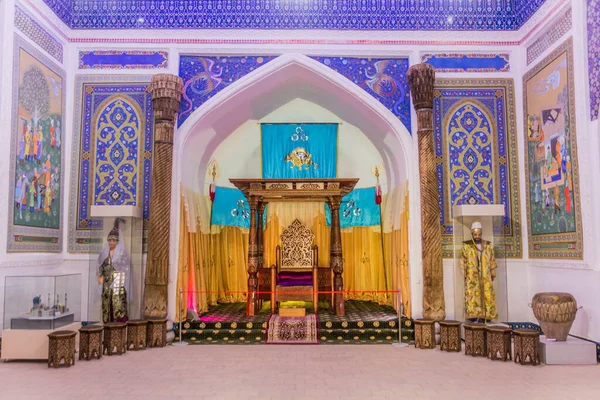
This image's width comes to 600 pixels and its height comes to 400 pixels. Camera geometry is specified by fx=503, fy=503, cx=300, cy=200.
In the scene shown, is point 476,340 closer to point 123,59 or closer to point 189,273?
point 189,273

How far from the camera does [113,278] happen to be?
719 cm

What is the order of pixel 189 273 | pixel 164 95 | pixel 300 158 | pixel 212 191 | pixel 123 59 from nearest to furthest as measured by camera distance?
pixel 164 95 < pixel 123 59 < pixel 189 273 < pixel 212 191 < pixel 300 158

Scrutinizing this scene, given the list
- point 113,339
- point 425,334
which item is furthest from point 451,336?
point 113,339

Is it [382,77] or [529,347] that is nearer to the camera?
[529,347]

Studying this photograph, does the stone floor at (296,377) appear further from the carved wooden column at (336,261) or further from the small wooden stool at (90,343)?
the carved wooden column at (336,261)

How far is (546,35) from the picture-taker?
732cm

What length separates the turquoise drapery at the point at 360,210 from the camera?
1051 cm

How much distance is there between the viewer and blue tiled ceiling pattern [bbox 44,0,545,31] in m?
8.12

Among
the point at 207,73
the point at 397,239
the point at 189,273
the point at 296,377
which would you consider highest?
the point at 207,73

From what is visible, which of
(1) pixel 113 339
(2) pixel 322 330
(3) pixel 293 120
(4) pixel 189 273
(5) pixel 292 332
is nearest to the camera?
(1) pixel 113 339

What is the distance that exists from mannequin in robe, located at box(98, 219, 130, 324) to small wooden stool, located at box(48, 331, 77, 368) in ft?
4.05

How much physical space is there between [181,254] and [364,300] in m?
4.29

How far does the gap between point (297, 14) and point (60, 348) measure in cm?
595

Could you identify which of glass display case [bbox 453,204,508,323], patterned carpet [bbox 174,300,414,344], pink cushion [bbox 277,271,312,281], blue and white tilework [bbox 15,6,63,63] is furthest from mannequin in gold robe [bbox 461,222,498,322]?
blue and white tilework [bbox 15,6,63,63]
